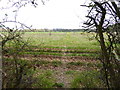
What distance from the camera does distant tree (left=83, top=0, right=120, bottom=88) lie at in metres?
3.45

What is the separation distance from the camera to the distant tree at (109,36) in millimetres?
3452

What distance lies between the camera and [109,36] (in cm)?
350

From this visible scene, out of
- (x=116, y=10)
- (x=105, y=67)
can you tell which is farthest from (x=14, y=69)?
(x=116, y=10)

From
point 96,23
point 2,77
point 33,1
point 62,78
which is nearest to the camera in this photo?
point 2,77

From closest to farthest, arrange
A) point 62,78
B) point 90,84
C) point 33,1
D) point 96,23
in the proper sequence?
point 96,23 → point 33,1 → point 90,84 → point 62,78

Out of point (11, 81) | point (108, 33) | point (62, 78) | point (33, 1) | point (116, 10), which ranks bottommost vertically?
point (62, 78)

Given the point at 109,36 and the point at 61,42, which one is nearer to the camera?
the point at 109,36

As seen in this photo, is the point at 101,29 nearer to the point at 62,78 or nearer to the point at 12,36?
the point at 12,36

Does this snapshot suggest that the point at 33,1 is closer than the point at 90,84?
Yes

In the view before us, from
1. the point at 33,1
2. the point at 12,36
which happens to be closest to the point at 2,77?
the point at 12,36

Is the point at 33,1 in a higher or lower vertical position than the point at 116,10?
higher

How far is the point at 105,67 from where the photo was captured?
354 centimetres

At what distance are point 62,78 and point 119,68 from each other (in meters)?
3.32

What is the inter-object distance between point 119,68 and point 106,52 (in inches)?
21.4
